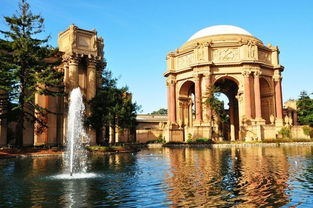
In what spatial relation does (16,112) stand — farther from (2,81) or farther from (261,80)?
(261,80)

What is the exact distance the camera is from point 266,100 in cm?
6281

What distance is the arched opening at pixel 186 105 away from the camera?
64688 millimetres

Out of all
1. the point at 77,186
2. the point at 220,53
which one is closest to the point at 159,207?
the point at 77,186

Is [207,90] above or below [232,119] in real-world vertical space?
above

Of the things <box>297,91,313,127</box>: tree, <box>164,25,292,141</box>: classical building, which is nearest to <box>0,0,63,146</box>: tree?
<box>164,25,292,141</box>: classical building

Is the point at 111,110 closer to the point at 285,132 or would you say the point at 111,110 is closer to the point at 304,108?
the point at 285,132

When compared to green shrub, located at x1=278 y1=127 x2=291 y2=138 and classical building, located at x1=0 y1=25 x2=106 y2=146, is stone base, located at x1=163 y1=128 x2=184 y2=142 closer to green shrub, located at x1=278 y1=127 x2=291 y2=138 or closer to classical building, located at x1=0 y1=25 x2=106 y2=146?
green shrub, located at x1=278 y1=127 x2=291 y2=138

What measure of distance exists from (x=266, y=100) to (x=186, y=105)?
16068 mm

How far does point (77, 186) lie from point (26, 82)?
68.0 feet

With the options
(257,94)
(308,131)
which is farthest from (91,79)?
(308,131)

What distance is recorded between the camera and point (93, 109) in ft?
108

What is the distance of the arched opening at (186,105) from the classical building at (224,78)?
25 centimetres

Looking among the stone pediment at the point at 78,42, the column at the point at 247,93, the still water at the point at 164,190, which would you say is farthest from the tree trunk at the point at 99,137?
the column at the point at 247,93

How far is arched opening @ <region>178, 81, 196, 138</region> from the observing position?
64.7 metres
